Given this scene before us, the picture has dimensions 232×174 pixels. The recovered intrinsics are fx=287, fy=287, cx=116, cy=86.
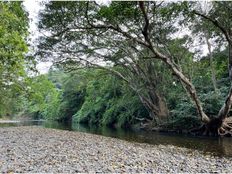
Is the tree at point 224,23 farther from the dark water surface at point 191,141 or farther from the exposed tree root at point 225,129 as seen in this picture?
the dark water surface at point 191,141

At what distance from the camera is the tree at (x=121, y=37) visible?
591 inches

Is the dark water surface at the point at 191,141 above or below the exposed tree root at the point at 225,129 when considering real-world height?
below

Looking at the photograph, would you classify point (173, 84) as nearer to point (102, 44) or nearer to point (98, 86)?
point (102, 44)

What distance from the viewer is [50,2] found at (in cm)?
1633

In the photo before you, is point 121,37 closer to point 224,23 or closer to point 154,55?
point 154,55

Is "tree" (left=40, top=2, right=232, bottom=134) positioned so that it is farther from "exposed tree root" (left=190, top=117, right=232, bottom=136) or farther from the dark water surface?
the dark water surface

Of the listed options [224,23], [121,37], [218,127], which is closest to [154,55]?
[121,37]

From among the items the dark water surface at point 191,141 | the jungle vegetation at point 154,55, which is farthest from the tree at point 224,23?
the dark water surface at point 191,141

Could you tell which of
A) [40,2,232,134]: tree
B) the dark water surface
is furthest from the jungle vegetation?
the dark water surface

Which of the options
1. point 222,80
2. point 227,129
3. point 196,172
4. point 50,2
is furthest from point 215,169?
point 222,80

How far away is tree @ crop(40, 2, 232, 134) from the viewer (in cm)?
1501

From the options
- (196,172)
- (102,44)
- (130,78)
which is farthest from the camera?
(130,78)

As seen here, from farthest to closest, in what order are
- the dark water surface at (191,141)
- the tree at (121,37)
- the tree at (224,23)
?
the tree at (224,23)
the tree at (121,37)
the dark water surface at (191,141)

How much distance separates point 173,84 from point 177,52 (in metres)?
3.53
